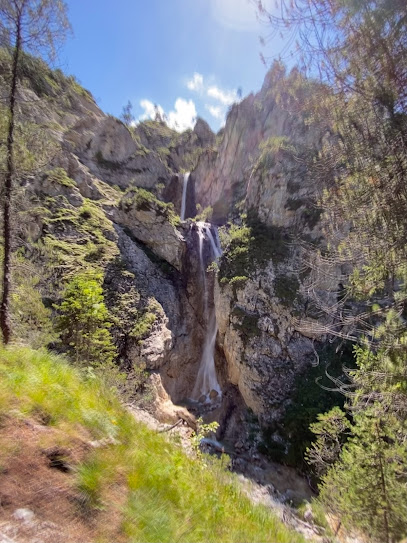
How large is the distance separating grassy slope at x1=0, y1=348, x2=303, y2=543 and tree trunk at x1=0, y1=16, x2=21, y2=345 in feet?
9.99

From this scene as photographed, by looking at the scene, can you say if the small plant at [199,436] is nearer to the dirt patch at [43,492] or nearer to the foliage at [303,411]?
the dirt patch at [43,492]

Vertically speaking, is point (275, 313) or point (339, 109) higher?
point (339, 109)

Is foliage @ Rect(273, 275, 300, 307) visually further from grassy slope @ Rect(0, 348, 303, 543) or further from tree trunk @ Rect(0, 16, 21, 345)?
tree trunk @ Rect(0, 16, 21, 345)

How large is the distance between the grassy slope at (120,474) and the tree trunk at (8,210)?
3.04 m

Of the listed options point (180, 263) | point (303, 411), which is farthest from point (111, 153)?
point (303, 411)

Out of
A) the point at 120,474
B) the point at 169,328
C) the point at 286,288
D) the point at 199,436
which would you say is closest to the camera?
the point at 120,474

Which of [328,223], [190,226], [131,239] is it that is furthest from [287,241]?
[328,223]

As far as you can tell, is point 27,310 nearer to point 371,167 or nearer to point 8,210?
point 8,210

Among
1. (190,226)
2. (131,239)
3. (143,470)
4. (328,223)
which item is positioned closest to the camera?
(143,470)

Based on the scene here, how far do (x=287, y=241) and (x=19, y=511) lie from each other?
18.2 metres

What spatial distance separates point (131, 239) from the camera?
64.8 feet

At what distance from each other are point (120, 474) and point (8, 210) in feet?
21.8

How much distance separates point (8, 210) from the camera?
645 cm

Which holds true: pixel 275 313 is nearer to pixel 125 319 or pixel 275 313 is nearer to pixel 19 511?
pixel 125 319
